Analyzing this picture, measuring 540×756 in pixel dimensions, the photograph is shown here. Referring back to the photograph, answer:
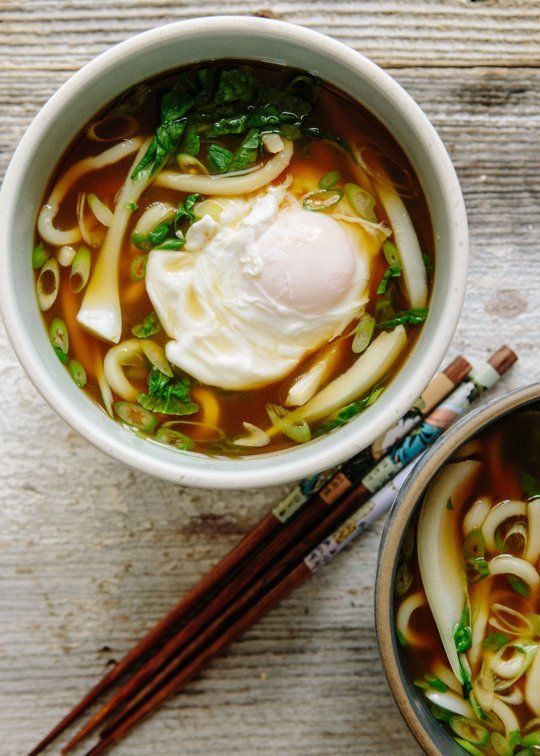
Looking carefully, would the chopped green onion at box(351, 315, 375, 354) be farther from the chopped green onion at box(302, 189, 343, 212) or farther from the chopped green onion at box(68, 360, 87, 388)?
the chopped green onion at box(68, 360, 87, 388)

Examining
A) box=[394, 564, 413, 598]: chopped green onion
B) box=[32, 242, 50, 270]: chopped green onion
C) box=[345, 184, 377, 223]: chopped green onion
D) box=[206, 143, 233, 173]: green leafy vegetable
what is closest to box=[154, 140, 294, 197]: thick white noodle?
box=[206, 143, 233, 173]: green leafy vegetable

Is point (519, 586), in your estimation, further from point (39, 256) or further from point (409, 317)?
point (39, 256)

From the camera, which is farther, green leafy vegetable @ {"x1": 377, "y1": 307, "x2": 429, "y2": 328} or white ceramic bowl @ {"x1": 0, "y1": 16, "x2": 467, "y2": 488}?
green leafy vegetable @ {"x1": 377, "y1": 307, "x2": 429, "y2": 328}

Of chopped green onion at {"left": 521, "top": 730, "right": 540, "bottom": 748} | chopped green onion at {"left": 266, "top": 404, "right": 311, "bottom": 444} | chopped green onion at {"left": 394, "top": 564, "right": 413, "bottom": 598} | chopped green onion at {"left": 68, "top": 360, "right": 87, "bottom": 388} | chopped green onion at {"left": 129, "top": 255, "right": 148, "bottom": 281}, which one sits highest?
chopped green onion at {"left": 129, "top": 255, "right": 148, "bottom": 281}

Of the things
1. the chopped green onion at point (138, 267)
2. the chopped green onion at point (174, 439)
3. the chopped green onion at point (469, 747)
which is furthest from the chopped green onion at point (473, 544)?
the chopped green onion at point (138, 267)

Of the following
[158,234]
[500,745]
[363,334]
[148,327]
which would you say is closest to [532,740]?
[500,745]

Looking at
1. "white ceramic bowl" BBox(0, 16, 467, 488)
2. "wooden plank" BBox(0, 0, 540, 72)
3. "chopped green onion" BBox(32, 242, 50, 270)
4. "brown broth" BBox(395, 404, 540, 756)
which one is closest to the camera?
"white ceramic bowl" BBox(0, 16, 467, 488)

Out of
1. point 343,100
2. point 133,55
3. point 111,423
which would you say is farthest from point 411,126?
point 111,423

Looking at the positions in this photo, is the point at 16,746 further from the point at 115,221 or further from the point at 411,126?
the point at 411,126
